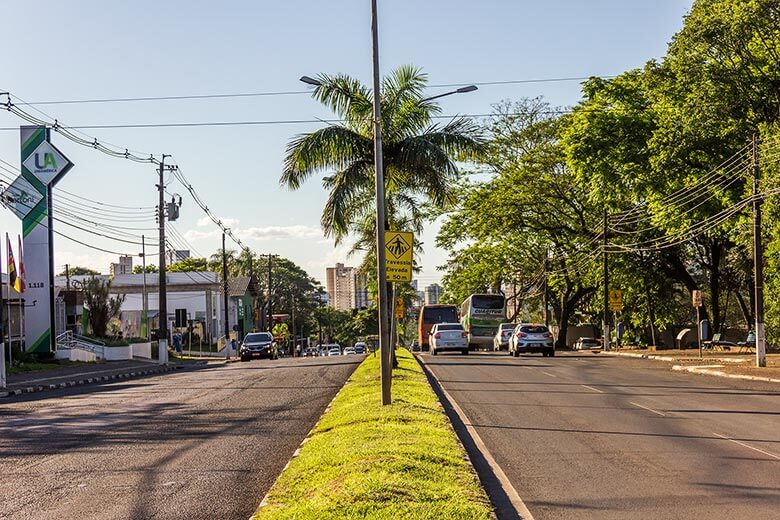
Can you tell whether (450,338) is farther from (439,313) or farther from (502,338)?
(439,313)

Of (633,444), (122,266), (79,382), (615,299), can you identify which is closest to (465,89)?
(633,444)

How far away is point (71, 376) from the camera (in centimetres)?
3506

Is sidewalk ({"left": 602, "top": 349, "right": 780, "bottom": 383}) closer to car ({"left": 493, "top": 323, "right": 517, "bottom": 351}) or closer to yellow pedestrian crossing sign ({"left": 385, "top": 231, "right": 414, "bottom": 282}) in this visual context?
yellow pedestrian crossing sign ({"left": 385, "top": 231, "right": 414, "bottom": 282})

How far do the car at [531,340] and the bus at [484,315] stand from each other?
12990 mm

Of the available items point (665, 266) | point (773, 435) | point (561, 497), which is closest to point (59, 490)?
point (561, 497)

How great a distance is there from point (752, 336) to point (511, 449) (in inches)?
1453

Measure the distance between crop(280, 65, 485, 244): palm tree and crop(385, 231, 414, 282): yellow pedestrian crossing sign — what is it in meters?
7.49

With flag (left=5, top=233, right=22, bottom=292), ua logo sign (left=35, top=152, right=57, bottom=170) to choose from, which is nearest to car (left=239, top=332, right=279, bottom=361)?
flag (left=5, top=233, right=22, bottom=292)

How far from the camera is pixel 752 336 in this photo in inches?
1831

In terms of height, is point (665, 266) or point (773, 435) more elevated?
point (665, 266)

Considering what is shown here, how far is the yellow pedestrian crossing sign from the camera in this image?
18.1 metres

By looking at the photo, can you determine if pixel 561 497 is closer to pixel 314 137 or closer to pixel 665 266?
pixel 314 137

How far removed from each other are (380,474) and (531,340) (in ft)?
121

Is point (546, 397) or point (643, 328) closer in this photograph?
point (546, 397)
